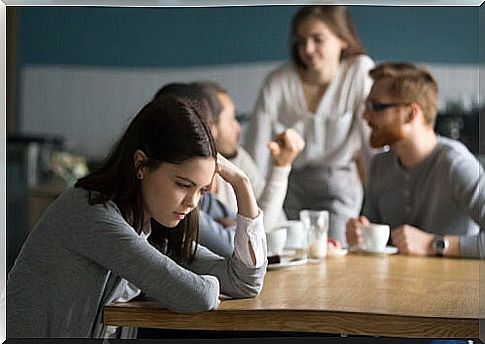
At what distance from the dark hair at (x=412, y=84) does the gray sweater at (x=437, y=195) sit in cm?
8

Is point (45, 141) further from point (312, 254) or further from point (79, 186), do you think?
point (312, 254)

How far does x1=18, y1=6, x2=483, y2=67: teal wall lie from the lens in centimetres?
206

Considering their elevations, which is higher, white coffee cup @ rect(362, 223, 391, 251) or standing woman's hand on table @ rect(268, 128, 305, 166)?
standing woman's hand on table @ rect(268, 128, 305, 166)

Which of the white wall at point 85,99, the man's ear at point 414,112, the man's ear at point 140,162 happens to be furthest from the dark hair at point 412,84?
the man's ear at point 140,162

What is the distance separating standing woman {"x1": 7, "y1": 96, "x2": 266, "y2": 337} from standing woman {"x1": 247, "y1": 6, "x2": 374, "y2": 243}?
23cm

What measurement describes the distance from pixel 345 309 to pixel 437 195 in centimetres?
43

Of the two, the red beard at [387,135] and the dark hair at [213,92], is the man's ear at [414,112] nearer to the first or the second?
the red beard at [387,135]

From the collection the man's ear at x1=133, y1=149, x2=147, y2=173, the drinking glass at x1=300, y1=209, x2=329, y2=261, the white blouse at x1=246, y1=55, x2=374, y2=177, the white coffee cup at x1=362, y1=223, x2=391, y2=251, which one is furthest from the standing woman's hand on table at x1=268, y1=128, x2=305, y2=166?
the man's ear at x1=133, y1=149, x2=147, y2=173

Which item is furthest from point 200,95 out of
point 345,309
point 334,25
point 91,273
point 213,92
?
point 345,309

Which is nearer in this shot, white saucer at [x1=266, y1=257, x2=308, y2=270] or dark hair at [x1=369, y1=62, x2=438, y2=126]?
white saucer at [x1=266, y1=257, x2=308, y2=270]

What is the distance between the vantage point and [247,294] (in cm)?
191

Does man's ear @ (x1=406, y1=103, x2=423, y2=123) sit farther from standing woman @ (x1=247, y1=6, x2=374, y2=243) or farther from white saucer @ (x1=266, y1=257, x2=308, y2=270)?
white saucer @ (x1=266, y1=257, x2=308, y2=270)

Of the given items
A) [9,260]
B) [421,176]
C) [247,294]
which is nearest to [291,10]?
[421,176]

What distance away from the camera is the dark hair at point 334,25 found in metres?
2.13
